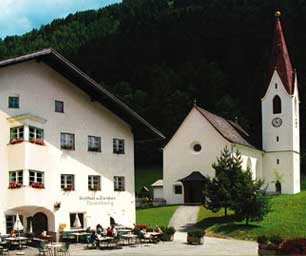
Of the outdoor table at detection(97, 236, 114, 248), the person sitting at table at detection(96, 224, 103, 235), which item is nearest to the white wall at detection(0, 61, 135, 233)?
the person sitting at table at detection(96, 224, 103, 235)

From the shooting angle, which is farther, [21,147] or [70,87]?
[70,87]

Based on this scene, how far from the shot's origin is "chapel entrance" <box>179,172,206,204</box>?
56938mm

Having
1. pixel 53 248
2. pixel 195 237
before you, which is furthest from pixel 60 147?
pixel 195 237

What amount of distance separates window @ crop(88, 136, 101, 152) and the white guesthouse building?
0.20 feet

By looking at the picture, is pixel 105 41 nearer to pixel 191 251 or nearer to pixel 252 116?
pixel 252 116

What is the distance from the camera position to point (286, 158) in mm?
65188

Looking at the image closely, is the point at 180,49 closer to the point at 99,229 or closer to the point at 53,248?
the point at 99,229

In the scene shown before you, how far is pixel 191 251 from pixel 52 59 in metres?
13.5

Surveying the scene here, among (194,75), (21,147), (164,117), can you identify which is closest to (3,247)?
(21,147)

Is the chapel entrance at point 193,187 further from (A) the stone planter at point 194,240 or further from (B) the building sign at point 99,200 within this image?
(A) the stone planter at point 194,240

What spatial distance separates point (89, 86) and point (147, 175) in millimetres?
49988

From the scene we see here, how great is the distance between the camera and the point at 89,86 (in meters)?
38.1

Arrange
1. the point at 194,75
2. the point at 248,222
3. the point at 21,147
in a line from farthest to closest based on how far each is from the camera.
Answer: the point at 194,75 < the point at 248,222 < the point at 21,147

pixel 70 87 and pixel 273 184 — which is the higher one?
pixel 70 87
